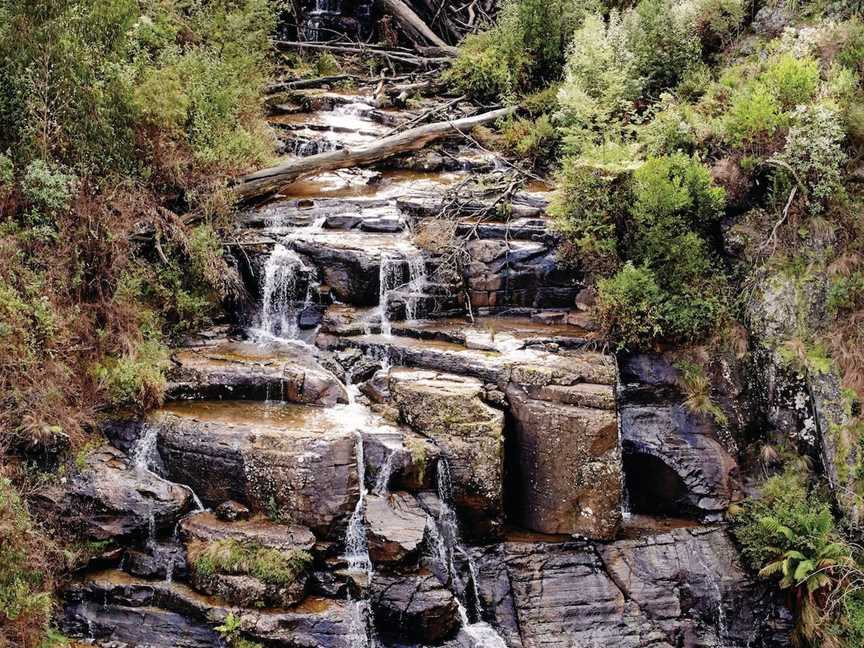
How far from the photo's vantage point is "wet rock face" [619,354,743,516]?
10922 mm

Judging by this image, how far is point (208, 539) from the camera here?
9.03 metres

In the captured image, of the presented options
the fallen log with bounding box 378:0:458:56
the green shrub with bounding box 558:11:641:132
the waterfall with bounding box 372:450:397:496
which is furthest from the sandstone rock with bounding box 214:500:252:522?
the fallen log with bounding box 378:0:458:56

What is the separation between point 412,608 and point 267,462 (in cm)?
266

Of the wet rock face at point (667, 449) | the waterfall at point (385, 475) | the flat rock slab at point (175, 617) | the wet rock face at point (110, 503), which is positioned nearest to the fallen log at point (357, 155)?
the wet rock face at point (110, 503)

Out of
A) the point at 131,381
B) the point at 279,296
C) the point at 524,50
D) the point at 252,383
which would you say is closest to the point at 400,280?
the point at 279,296

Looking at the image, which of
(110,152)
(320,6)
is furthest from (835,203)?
(320,6)

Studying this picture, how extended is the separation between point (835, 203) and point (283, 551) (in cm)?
993

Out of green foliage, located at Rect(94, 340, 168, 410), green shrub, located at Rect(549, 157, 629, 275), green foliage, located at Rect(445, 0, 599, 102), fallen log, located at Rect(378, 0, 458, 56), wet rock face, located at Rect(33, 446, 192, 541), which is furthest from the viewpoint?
fallen log, located at Rect(378, 0, 458, 56)

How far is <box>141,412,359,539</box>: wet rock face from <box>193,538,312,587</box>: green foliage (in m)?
0.59

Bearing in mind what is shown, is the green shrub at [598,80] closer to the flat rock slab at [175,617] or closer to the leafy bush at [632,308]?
the leafy bush at [632,308]

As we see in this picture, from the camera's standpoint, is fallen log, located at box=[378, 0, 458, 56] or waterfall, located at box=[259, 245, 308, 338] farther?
fallen log, located at box=[378, 0, 458, 56]

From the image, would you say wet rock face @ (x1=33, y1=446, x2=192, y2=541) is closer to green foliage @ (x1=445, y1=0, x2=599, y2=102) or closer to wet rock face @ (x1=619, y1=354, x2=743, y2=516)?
wet rock face @ (x1=619, y1=354, x2=743, y2=516)

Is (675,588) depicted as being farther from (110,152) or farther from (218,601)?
(110,152)

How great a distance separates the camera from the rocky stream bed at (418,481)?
888cm
